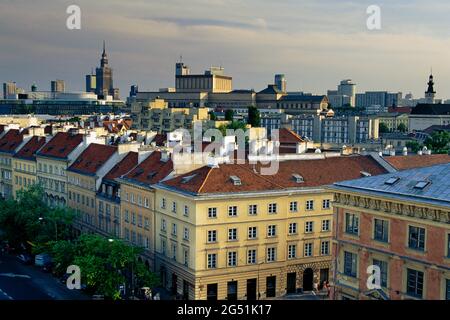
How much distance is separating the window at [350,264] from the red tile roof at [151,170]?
24.6 meters

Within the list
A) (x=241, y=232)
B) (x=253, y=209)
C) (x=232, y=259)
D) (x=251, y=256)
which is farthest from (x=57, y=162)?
(x=251, y=256)

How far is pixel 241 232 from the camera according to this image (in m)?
54.7

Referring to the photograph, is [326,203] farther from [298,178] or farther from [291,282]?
[291,282]

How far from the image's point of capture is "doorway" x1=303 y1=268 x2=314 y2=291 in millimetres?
58897

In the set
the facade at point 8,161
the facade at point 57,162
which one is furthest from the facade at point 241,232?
the facade at point 8,161

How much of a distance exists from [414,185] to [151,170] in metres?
33.6

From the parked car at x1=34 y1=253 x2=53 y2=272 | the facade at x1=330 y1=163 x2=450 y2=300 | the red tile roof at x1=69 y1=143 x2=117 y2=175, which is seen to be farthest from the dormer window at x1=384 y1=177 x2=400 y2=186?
the red tile roof at x1=69 y1=143 x2=117 y2=175

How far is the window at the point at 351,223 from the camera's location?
40.5 meters

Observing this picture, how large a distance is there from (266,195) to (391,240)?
62.7 ft

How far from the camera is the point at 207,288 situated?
53625 mm

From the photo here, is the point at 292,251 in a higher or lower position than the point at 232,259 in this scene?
lower

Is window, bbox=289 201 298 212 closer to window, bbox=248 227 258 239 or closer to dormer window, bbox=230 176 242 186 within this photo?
window, bbox=248 227 258 239

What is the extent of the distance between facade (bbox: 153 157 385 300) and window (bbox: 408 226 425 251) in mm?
17391

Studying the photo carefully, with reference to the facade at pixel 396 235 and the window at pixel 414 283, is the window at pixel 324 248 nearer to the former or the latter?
the facade at pixel 396 235
